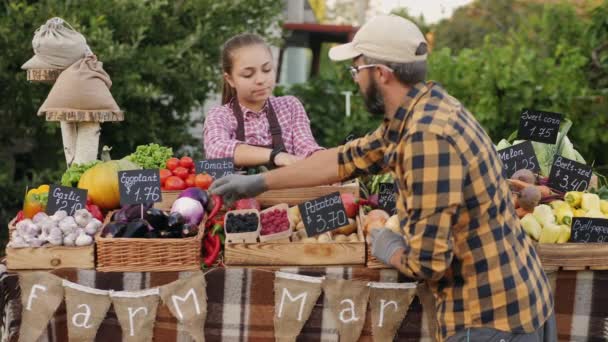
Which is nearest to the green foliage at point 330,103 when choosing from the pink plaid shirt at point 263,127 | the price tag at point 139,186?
the pink plaid shirt at point 263,127

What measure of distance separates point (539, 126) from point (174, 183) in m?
1.83

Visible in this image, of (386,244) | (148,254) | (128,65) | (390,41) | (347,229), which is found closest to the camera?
(390,41)

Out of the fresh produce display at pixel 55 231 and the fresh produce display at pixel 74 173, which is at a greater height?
the fresh produce display at pixel 74 173

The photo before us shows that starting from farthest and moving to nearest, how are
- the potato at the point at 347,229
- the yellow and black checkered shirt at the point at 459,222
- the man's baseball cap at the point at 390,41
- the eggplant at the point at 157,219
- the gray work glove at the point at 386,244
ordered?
1. the potato at the point at 347,229
2. the eggplant at the point at 157,219
3. the gray work glove at the point at 386,244
4. the man's baseball cap at the point at 390,41
5. the yellow and black checkered shirt at the point at 459,222

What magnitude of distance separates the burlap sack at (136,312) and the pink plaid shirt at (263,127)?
40.8 inches

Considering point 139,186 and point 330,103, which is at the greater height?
point 330,103

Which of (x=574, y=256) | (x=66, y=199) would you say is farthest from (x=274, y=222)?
(x=574, y=256)

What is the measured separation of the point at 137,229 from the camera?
2.97 metres

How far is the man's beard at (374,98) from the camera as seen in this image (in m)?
2.38

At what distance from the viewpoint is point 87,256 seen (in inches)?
118

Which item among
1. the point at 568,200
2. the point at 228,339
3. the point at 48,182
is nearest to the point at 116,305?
the point at 228,339

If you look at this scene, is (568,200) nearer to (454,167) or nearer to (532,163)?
(532,163)

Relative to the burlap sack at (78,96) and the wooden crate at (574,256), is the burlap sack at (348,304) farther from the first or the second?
the burlap sack at (78,96)

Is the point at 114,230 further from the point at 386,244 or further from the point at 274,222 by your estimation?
the point at 386,244
